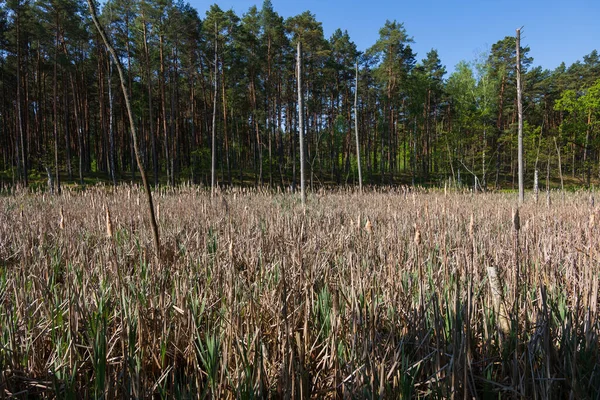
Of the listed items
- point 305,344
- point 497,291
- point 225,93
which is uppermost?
point 225,93

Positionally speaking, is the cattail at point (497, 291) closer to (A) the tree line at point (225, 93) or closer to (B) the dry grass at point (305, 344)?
(B) the dry grass at point (305, 344)

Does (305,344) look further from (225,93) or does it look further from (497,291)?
(225,93)

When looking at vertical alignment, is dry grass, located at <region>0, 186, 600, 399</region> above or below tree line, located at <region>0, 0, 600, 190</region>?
below

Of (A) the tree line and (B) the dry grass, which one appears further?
(A) the tree line

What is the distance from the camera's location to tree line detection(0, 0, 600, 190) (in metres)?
20.4

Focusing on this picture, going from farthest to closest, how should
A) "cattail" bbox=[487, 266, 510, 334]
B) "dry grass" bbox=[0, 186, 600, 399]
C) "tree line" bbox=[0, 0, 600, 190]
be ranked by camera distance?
"tree line" bbox=[0, 0, 600, 190] → "cattail" bbox=[487, 266, 510, 334] → "dry grass" bbox=[0, 186, 600, 399]

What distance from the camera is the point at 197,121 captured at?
3291 centimetres

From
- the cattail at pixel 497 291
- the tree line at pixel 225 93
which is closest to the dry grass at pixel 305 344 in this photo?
the cattail at pixel 497 291

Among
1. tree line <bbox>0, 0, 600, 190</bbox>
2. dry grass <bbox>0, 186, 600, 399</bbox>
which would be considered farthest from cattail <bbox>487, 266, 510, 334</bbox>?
tree line <bbox>0, 0, 600, 190</bbox>

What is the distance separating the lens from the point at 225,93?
87.0 feet

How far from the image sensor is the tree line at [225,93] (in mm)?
20438

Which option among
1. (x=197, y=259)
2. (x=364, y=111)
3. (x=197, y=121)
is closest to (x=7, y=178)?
(x=197, y=121)

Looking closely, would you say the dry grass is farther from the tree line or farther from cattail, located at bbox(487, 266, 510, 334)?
the tree line

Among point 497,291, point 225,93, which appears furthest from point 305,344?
point 225,93
